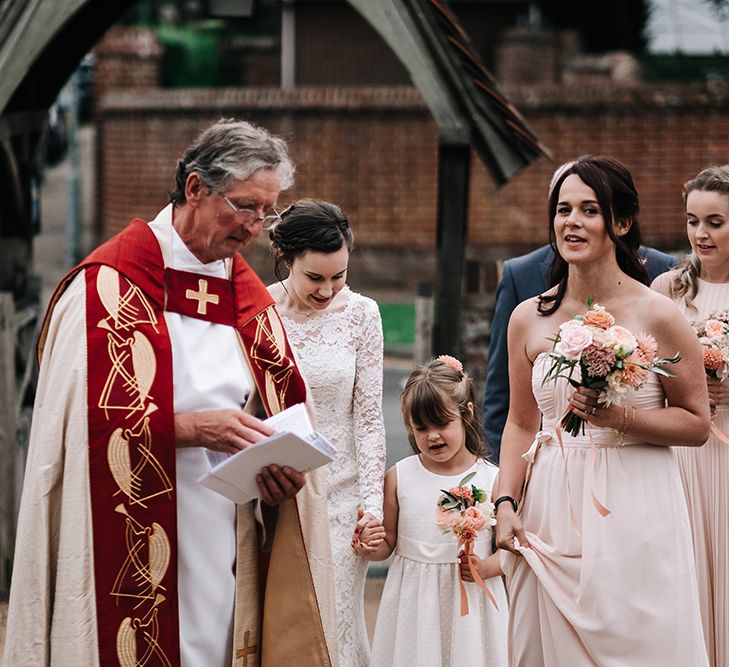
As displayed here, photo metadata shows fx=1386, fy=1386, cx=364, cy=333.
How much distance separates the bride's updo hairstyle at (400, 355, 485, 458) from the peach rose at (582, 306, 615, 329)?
1.13 metres

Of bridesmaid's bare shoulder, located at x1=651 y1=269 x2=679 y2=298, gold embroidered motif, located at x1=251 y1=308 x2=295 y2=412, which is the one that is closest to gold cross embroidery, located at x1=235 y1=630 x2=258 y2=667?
gold embroidered motif, located at x1=251 y1=308 x2=295 y2=412

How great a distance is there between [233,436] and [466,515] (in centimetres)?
146

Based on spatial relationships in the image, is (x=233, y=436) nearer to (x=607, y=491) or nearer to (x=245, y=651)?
(x=245, y=651)

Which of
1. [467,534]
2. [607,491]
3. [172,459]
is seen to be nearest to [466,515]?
[467,534]

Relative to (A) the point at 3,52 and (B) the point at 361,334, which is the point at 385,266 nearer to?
A: (A) the point at 3,52

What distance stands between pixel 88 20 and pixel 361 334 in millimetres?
3225

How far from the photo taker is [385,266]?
18.9 m

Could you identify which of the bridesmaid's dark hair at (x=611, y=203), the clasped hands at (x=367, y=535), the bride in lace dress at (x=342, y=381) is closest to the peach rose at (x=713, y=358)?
the bridesmaid's dark hair at (x=611, y=203)

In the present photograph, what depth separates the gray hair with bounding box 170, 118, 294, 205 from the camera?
4.01m

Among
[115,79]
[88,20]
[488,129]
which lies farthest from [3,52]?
[115,79]

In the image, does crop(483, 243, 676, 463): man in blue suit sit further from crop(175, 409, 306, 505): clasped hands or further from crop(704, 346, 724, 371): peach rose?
crop(175, 409, 306, 505): clasped hands

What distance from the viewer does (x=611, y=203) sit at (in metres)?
4.42

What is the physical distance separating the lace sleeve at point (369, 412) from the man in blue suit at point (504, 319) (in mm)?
704

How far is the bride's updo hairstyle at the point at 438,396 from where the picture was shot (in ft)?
17.3
